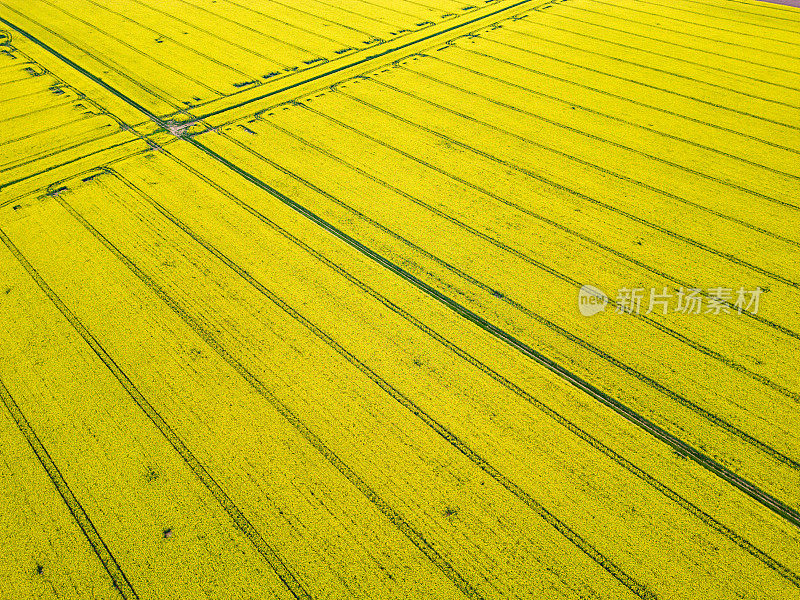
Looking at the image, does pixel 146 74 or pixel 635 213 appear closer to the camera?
pixel 635 213

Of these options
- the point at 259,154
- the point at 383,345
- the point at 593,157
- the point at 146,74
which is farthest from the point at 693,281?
the point at 146,74

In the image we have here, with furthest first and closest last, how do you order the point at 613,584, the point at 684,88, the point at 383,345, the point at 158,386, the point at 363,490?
the point at 684,88, the point at 383,345, the point at 158,386, the point at 363,490, the point at 613,584

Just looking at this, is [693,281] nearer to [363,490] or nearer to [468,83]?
[363,490]

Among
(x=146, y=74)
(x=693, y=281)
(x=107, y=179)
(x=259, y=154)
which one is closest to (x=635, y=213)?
(x=693, y=281)

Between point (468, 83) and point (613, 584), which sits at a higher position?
point (468, 83)

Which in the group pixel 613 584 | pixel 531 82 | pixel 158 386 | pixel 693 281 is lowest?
pixel 158 386

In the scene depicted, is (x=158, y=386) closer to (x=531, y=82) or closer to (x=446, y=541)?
(x=446, y=541)

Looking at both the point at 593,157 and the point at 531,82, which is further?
the point at 531,82

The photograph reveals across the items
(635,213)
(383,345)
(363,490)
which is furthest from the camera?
(635,213)

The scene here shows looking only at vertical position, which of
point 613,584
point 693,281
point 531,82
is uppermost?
point 531,82
